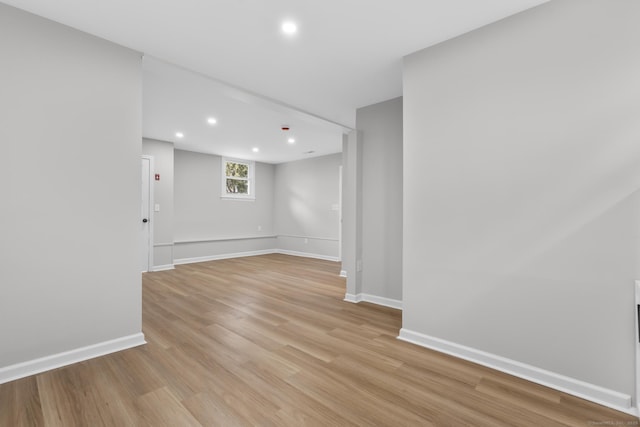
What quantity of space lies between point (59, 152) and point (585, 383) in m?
3.85

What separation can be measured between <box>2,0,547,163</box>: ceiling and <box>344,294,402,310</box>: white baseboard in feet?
8.10

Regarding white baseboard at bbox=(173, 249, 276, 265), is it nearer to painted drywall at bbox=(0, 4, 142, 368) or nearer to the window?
the window

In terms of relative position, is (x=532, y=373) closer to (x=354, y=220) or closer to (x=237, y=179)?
(x=354, y=220)

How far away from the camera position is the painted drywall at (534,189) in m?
1.65

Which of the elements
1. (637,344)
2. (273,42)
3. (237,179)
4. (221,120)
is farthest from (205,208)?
(637,344)

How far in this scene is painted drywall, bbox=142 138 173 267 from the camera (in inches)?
216

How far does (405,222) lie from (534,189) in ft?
3.20

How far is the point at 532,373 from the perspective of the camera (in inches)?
74.2

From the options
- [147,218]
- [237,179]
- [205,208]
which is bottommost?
[147,218]

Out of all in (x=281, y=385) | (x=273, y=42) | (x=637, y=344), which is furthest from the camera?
(x=273, y=42)

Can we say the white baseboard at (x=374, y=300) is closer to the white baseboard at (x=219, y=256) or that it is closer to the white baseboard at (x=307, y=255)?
the white baseboard at (x=307, y=255)

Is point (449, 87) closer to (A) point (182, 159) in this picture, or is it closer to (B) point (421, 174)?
(B) point (421, 174)

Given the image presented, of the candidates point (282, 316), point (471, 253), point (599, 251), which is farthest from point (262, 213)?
point (599, 251)

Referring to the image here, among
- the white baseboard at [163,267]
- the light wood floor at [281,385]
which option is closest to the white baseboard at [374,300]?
the light wood floor at [281,385]
